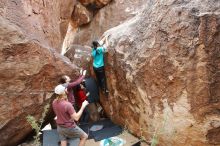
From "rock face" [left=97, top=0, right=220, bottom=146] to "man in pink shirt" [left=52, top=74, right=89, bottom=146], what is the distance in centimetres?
163

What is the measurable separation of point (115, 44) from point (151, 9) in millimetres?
1213

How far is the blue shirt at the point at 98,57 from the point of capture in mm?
8658

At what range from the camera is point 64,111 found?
661 cm

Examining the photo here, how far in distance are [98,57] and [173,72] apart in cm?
223

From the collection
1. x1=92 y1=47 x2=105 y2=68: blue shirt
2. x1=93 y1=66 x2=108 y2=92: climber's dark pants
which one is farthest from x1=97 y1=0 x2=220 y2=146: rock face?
x1=93 y1=66 x2=108 y2=92: climber's dark pants

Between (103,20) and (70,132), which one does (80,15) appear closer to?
(103,20)

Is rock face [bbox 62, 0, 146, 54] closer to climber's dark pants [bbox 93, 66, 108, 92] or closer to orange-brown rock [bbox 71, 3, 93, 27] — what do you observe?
orange-brown rock [bbox 71, 3, 93, 27]

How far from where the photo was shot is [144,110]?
26.0 ft

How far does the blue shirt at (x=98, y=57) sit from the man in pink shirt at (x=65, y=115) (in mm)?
2061

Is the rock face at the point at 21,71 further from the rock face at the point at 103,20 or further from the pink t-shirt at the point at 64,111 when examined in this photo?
the rock face at the point at 103,20

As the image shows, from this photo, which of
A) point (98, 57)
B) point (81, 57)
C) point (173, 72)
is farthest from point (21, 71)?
point (173, 72)

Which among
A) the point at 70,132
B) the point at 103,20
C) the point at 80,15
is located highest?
the point at 80,15

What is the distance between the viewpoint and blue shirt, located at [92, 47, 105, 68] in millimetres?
8658

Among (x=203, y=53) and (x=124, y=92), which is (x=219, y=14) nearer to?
(x=203, y=53)
